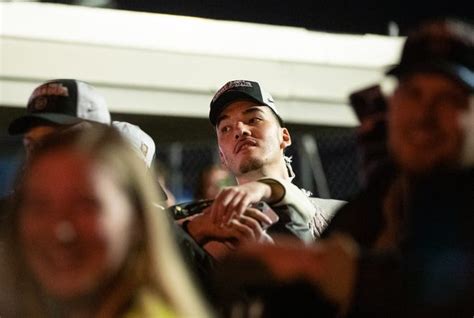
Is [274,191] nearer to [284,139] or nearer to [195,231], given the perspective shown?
[195,231]

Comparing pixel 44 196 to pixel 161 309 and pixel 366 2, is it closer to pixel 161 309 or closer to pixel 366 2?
pixel 161 309

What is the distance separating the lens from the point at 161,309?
1492 millimetres

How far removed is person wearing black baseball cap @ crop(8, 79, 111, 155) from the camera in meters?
2.73

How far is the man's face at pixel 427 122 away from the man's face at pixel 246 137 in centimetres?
147

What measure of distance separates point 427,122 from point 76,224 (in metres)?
0.57

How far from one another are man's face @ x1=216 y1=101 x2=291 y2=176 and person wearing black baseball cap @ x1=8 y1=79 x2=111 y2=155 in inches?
17.9

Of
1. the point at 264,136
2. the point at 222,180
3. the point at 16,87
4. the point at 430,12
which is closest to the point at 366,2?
the point at 430,12

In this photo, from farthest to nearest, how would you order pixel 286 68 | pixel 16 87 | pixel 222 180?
pixel 286 68, pixel 16 87, pixel 222 180

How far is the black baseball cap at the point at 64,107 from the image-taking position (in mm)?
2754

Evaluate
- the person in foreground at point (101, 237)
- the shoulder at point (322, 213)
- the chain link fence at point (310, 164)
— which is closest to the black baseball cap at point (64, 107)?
the shoulder at point (322, 213)

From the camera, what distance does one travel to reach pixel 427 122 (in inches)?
63.4

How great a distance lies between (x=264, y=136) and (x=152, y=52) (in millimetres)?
5240

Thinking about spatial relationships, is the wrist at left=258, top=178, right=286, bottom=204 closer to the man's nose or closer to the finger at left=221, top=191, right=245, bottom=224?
the finger at left=221, top=191, right=245, bottom=224

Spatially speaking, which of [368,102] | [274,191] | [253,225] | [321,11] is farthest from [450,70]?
[321,11]
